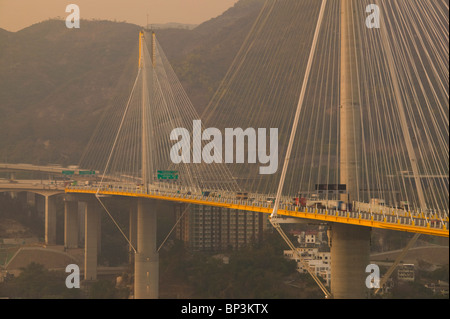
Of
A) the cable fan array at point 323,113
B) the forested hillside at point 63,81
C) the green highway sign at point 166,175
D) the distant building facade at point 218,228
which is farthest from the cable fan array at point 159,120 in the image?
the forested hillside at point 63,81

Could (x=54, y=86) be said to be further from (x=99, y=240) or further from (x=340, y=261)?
(x=340, y=261)

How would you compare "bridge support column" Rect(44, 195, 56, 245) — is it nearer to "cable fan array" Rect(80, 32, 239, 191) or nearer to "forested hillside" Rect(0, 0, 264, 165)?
"forested hillside" Rect(0, 0, 264, 165)

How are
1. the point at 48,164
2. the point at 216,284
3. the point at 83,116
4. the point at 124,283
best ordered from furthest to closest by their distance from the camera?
the point at 83,116, the point at 48,164, the point at 124,283, the point at 216,284

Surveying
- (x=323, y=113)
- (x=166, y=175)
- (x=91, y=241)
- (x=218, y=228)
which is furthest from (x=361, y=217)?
(x=91, y=241)

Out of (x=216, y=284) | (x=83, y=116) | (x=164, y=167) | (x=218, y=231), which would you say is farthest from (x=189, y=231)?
(x=83, y=116)

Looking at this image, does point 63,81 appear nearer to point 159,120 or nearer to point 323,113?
point 159,120

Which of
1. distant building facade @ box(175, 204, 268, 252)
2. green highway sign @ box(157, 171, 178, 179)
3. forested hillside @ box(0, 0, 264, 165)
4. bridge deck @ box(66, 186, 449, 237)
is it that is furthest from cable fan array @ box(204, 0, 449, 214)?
forested hillside @ box(0, 0, 264, 165)
